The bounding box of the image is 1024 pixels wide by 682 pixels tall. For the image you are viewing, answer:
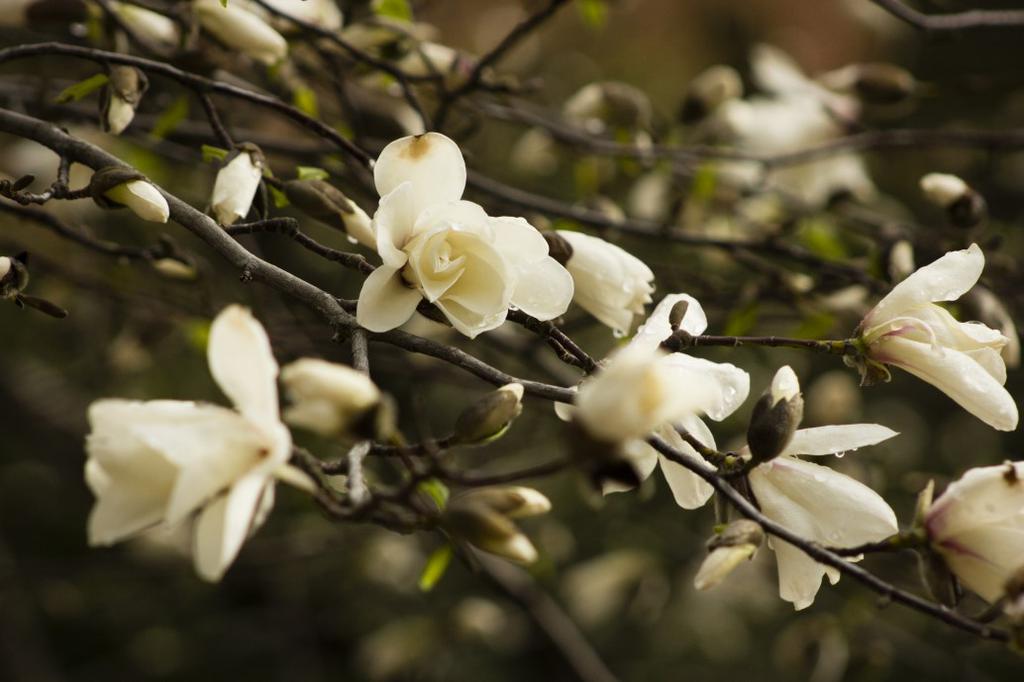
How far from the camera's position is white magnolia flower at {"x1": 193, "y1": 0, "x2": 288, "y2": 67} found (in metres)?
0.99

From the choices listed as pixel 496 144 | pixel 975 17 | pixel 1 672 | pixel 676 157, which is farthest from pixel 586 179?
pixel 1 672

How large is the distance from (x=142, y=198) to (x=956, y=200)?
0.87 metres

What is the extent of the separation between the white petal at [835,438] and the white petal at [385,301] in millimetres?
282

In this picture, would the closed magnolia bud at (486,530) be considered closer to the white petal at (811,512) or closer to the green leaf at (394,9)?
the white petal at (811,512)

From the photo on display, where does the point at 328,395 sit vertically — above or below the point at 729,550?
above

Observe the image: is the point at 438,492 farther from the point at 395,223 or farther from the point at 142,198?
the point at 142,198

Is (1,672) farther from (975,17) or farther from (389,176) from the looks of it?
(975,17)

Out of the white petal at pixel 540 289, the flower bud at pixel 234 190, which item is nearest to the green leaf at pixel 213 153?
the flower bud at pixel 234 190

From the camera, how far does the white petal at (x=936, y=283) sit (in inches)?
28.5

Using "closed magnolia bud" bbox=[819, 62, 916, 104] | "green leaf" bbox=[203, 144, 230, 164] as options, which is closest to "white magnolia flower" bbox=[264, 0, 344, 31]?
"green leaf" bbox=[203, 144, 230, 164]

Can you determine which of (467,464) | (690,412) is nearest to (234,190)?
(690,412)

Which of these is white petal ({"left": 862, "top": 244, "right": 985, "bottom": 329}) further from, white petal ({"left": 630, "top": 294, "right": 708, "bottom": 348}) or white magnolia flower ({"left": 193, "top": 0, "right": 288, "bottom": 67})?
white magnolia flower ({"left": 193, "top": 0, "right": 288, "bottom": 67})

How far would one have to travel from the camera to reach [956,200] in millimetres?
1105

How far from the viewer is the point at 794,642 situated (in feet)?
5.20
